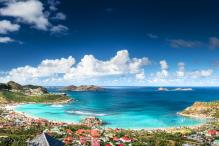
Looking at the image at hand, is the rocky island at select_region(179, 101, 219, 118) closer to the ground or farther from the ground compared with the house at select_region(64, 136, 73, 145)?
farther from the ground

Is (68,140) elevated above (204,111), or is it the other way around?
(204,111)

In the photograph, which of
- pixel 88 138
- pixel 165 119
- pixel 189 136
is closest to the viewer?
pixel 88 138

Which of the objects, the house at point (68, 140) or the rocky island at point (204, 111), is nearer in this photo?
the house at point (68, 140)

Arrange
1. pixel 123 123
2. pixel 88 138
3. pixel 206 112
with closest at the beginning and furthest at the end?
pixel 88 138 < pixel 123 123 < pixel 206 112

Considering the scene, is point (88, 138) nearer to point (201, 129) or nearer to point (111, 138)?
point (111, 138)

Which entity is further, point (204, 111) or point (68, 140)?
point (204, 111)

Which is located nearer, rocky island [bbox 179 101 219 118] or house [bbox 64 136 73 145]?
house [bbox 64 136 73 145]

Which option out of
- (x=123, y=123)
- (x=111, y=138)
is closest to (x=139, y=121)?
(x=123, y=123)

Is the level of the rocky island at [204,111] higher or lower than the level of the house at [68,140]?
higher

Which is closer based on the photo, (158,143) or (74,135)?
(158,143)

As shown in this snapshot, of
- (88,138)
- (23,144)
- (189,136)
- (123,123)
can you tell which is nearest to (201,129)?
(189,136)
